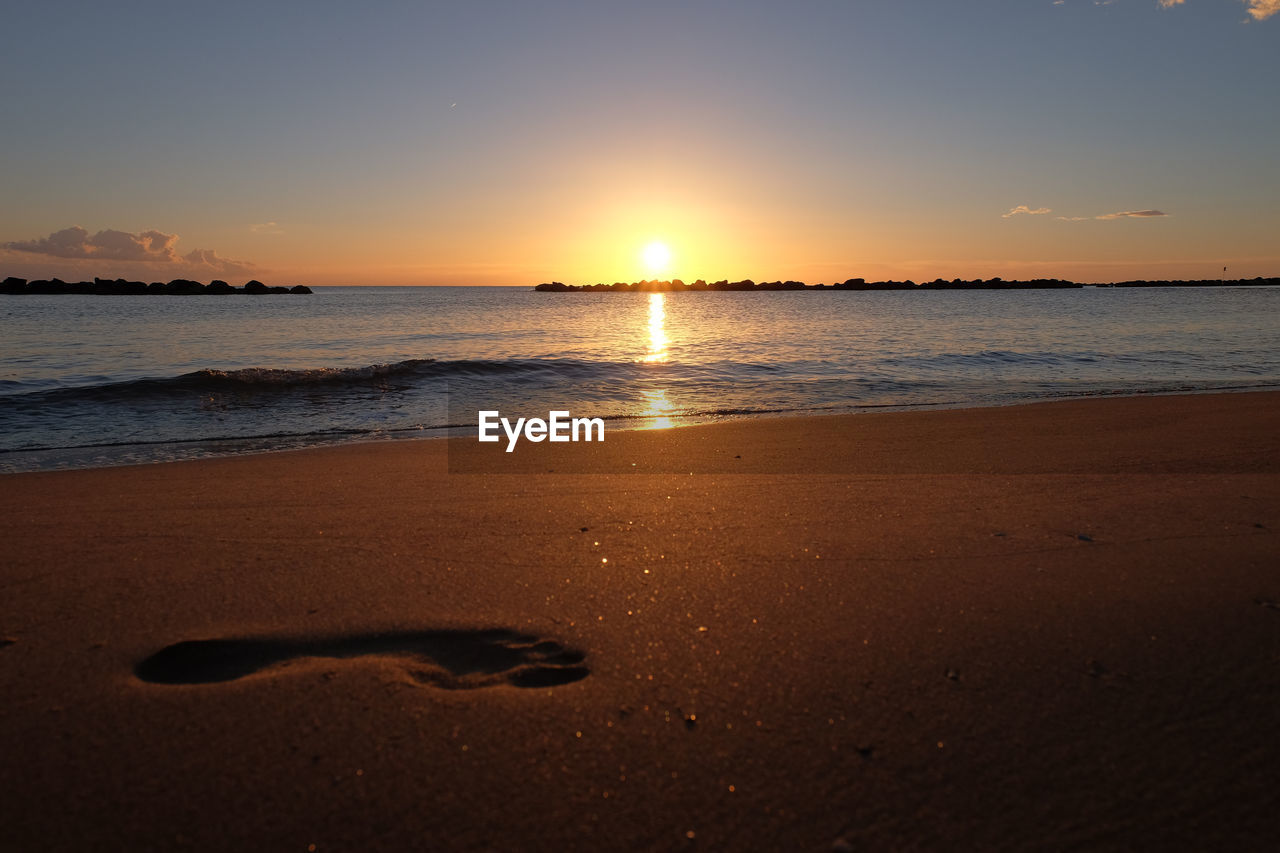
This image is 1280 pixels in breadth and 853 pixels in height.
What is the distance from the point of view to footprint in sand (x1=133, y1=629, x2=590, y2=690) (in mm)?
2375

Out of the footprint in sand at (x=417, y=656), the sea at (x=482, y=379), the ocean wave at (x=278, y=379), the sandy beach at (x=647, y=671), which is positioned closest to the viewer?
the sandy beach at (x=647, y=671)

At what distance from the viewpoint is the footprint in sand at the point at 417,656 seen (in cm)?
238

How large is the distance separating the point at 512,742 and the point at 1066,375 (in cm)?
1780

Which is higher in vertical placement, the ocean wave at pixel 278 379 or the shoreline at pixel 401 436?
the ocean wave at pixel 278 379

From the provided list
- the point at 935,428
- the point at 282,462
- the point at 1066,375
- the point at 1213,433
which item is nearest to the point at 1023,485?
the point at 935,428

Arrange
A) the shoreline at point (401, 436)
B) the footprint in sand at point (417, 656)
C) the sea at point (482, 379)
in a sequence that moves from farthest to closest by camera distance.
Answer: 1. the sea at point (482, 379)
2. the shoreline at point (401, 436)
3. the footprint in sand at point (417, 656)

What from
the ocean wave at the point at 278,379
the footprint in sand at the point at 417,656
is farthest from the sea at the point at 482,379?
the footprint in sand at the point at 417,656

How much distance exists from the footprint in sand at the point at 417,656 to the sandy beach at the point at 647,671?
14 mm

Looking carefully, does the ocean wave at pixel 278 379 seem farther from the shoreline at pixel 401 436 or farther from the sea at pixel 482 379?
the shoreline at pixel 401 436

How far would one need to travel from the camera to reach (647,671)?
7.83 ft

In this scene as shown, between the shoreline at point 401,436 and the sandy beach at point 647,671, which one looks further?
the shoreline at point 401,436

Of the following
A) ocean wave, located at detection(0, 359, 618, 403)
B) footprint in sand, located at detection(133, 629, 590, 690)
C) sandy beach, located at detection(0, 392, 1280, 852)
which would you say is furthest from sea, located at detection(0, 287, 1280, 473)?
footprint in sand, located at detection(133, 629, 590, 690)

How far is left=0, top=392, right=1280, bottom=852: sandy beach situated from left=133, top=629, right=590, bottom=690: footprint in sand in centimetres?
1

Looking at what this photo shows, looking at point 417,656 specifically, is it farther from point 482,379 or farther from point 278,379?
point 482,379
